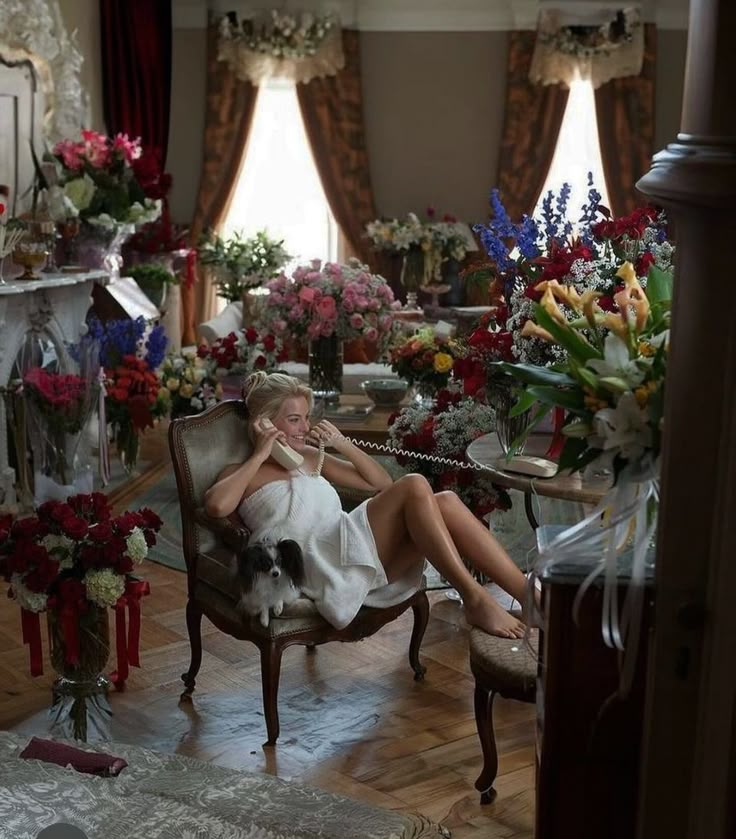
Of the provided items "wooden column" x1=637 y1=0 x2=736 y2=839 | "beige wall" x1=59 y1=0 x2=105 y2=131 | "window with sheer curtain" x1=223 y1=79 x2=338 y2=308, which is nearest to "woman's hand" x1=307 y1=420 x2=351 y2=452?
"wooden column" x1=637 y1=0 x2=736 y2=839

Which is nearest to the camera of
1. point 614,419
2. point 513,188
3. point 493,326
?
point 614,419

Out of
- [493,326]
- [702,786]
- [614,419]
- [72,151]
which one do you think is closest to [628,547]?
[614,419]

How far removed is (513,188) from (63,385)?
5.16 m

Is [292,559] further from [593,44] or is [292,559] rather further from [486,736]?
[593,44]

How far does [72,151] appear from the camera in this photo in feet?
20.6

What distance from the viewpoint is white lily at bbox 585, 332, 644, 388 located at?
1536 millimetres

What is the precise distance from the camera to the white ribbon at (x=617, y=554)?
1412mm

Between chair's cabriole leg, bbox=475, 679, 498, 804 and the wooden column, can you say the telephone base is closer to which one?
chair's cabriole leg, bbox=475, 679, 498, 804

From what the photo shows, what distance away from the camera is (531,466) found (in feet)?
9.90

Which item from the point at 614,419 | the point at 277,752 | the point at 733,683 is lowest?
the point at 277,752

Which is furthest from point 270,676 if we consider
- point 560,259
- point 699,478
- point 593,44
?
point 593,44

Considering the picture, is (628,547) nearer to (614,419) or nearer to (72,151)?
(614,419)

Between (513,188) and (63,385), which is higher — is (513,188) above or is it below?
above

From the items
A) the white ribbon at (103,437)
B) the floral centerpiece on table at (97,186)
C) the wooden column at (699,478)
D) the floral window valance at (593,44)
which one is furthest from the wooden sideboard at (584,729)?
the floral window valance at (593,44)
